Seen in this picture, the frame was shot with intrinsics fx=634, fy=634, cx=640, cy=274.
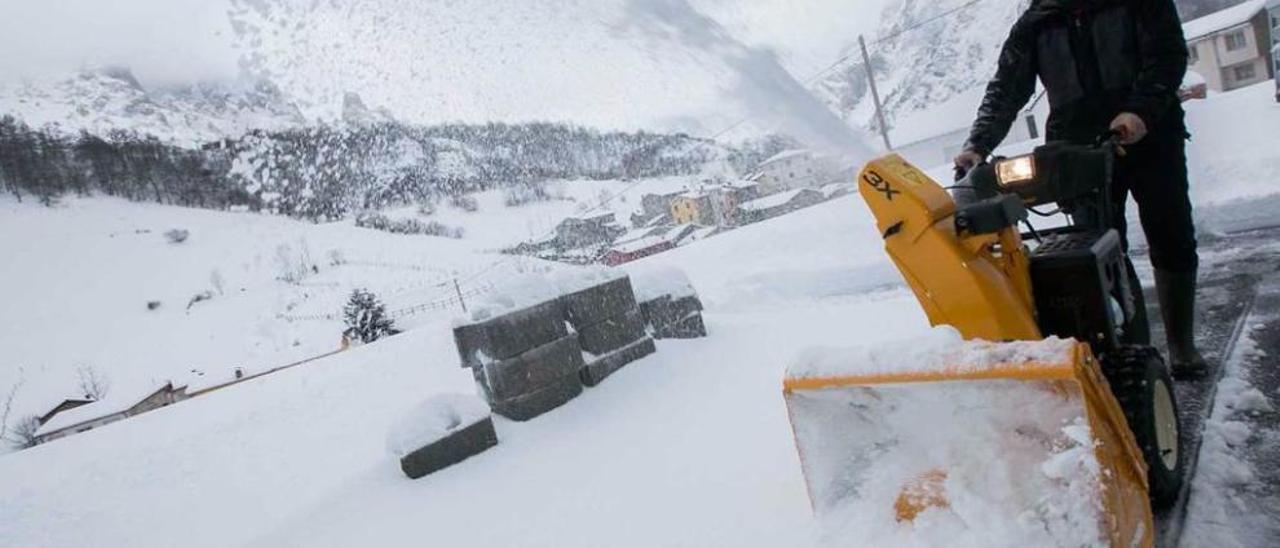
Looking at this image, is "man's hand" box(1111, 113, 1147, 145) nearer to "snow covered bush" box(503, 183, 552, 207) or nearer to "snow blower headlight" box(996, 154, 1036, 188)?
"snow blower headlight" box(996, 154, 1036, 188)

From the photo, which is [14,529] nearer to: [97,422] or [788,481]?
[788,481]

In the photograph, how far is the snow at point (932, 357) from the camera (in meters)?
1.23

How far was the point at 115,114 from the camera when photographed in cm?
9112

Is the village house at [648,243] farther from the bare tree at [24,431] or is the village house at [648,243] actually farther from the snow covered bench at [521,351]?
the bare tree at [24,431]

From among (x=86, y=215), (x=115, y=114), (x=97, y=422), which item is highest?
(x=115, y=114)

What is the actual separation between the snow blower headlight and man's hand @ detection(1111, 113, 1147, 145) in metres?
0.40

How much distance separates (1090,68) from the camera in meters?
2.32

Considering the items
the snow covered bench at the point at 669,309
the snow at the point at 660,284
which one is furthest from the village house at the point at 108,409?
the snow covered bench at the point at 669,309

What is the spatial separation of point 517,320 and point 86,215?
5654 centimetres

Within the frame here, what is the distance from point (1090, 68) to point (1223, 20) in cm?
5454

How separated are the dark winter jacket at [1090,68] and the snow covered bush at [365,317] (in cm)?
1779

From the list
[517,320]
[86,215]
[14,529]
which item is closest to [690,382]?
[517,320]

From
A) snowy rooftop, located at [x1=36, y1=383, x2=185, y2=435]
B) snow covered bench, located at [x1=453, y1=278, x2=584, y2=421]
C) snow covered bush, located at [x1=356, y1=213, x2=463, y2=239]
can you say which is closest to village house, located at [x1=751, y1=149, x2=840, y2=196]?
snow covered bush, located at [x1=356, y1=213, x2=463, y2=239]

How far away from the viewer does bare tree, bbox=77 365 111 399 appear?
1362 inches
